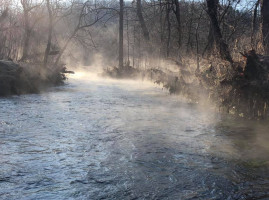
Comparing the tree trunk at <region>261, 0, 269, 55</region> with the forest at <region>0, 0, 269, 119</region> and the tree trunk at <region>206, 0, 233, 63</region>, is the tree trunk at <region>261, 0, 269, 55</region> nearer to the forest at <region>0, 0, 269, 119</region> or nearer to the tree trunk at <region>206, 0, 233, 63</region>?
the forest at <region>0, 0, 269, 119</region>

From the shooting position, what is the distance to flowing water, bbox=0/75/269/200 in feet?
15.0

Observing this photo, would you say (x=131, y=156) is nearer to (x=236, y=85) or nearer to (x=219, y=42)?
(x=236, y=85)

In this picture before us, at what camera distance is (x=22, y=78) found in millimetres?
16250

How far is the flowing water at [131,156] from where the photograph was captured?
4.58 m

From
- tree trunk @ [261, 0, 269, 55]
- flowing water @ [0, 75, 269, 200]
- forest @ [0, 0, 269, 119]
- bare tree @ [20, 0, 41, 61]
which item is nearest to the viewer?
flowing water @ [0, 75, 269, 200]

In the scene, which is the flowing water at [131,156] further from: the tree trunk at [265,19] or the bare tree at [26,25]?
the bare tree at [26,25]

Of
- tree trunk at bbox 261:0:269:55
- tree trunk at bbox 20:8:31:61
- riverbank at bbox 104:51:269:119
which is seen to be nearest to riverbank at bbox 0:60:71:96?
tree trunk at bbox 20:8:31:61

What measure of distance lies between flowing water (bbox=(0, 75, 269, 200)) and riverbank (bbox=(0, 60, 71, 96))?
499 centimetres

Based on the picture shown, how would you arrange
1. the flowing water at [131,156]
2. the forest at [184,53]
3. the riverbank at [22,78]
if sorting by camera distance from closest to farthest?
the flowing water at [131,156], the forest at [184,53], the riverbank at [22,78]

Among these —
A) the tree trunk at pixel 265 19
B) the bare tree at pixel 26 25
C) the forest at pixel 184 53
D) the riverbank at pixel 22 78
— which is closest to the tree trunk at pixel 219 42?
the forest at pixel 184 53

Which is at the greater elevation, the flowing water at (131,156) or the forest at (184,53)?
the forest at (184,53)

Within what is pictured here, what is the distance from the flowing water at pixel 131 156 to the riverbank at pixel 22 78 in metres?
4.99

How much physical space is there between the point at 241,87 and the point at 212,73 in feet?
5.91

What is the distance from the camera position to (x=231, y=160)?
5.90 m
